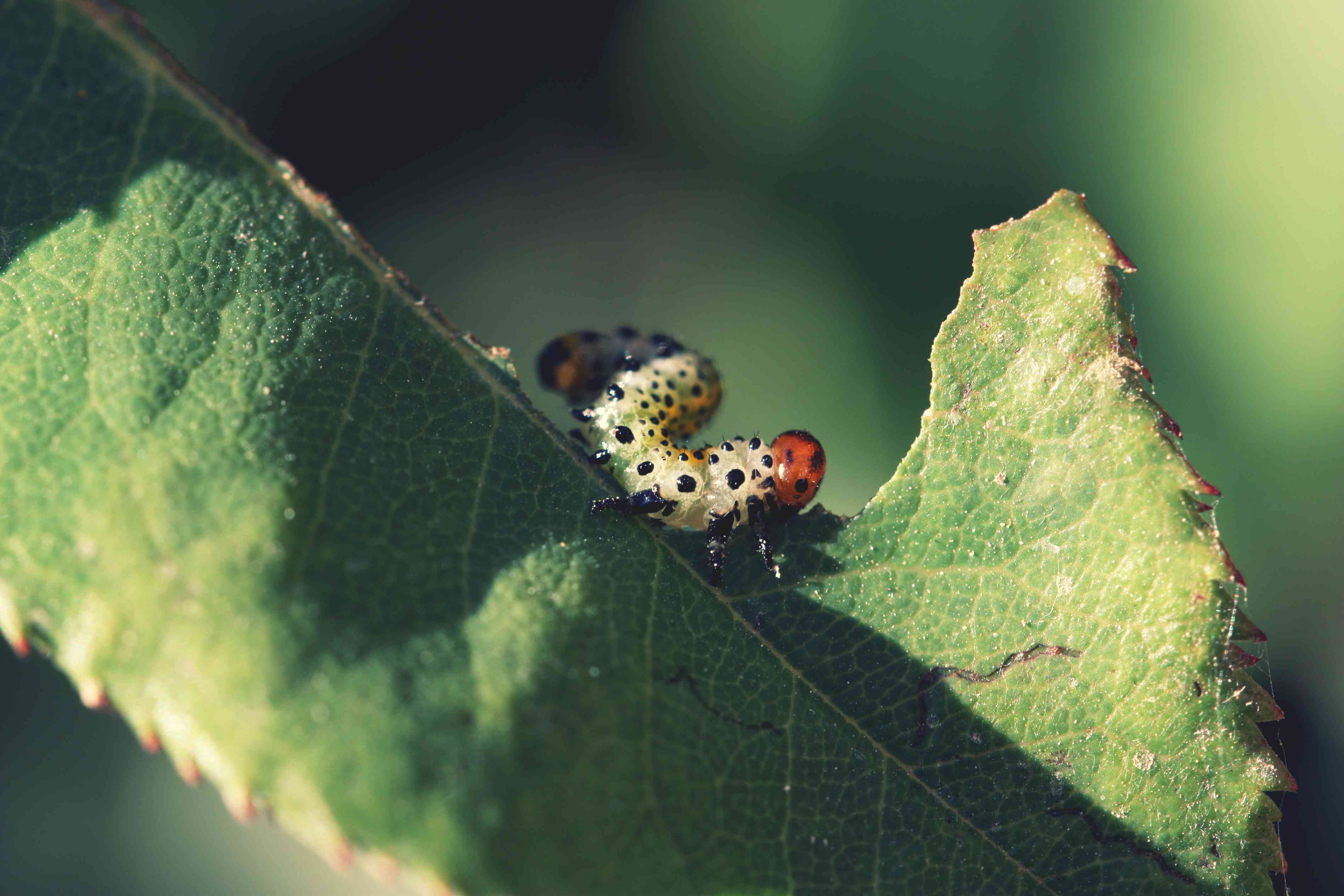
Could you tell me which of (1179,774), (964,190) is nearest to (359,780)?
(1179,774)

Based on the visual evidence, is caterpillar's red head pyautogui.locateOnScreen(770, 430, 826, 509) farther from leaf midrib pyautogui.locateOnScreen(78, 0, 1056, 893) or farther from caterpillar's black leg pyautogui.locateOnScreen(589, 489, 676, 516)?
leaf midrib pyautogui.locateOnScreen(78, 0, 1056, 893)

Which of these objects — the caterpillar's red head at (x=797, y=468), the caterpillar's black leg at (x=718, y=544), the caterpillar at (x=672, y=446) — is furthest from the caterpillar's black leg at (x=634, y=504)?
the caterpillar's red head at (x=797, y=468)

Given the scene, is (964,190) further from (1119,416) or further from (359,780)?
(359,780)

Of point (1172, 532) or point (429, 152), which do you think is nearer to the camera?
point (1172, 532)

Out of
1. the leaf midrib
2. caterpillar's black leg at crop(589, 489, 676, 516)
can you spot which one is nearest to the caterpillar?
caterpillar's black leg at crop(589, 489, 676, 516)

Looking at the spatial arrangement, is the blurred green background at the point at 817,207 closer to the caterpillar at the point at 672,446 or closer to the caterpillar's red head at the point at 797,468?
the caterpillar at the point at 672,446

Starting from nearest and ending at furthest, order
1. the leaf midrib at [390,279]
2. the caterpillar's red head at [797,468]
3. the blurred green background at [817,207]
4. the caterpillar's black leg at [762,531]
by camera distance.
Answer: the leaf midrib at [390,279], the caterpillar's black leg at [762,531], the caterpillar's red head at [797,468], the blurred green background at [817,207]
